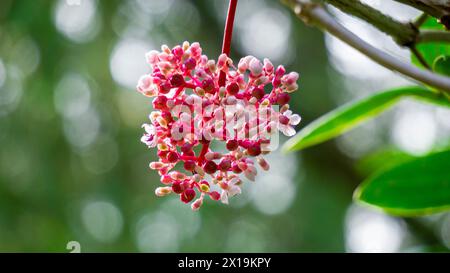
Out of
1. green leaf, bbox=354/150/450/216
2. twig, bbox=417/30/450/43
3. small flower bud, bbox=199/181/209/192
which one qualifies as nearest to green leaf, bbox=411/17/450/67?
green leaf, bbox=354/150/450/216

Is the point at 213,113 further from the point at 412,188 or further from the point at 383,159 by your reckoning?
the point at 383,159

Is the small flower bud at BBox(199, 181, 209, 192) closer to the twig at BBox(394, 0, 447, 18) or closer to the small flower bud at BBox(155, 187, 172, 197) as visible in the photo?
the small flower bud at BBox(155, 187, 172, 197)

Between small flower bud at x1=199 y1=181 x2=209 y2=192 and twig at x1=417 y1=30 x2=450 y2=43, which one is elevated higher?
twig at x1=417 y1=30 x2=450 y2=43

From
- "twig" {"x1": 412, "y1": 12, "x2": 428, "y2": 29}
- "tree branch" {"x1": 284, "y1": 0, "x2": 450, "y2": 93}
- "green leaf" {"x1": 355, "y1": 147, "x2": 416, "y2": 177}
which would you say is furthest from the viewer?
"green leaf" {"x1": 355, "y1": 147, "x2": 416, "y2": 177}

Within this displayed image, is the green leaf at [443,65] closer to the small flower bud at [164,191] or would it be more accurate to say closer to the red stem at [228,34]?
the red stem at [228,34]

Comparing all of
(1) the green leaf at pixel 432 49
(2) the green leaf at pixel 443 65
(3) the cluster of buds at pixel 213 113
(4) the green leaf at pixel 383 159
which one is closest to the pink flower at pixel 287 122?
(3) the cluster of buds at pixel 213 113

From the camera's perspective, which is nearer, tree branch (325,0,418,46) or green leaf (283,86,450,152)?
tree branch (325,0,418,46)
